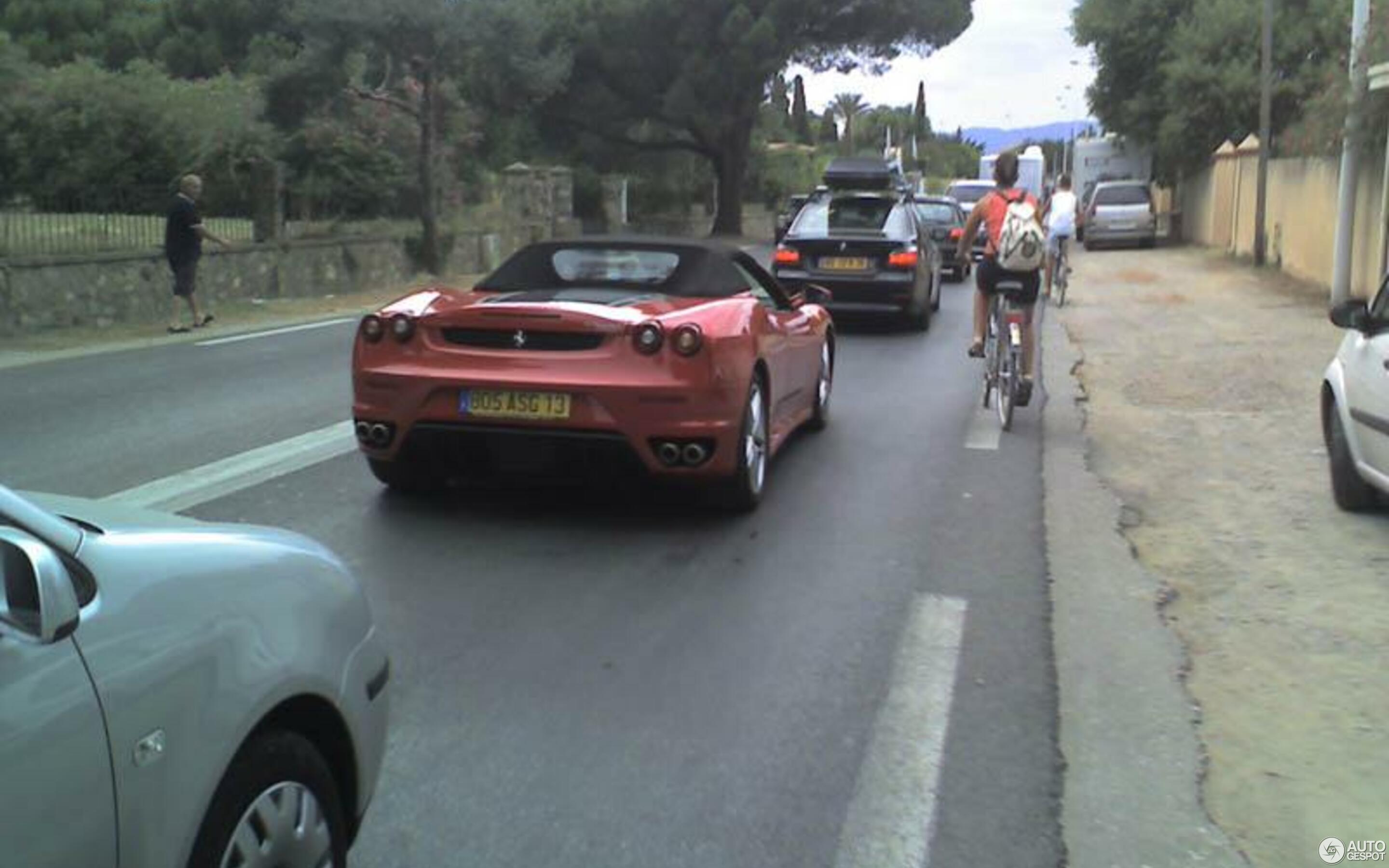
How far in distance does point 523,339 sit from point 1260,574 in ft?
11.6

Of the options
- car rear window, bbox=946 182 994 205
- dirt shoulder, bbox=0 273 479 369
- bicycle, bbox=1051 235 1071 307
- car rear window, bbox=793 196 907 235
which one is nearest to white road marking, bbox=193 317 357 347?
dirt shoulder, bbox=0 273 479 369

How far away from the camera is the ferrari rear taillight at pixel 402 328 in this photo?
6684 mm

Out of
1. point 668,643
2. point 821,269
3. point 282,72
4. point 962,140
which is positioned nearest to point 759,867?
point 668,643

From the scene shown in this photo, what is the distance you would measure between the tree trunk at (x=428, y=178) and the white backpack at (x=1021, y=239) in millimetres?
16975

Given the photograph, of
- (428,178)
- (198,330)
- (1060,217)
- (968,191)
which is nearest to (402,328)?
(198,330)

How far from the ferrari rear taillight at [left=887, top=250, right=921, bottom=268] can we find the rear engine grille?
9.53 metres

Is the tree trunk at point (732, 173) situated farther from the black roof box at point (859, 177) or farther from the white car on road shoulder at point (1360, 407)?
the white car on road shoulder at point (1360, 407)

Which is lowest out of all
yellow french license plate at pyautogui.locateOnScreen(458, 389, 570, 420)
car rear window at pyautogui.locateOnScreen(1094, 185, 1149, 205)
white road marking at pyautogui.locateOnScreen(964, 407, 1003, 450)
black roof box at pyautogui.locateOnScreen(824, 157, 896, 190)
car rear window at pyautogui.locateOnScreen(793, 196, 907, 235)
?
white road marking at pyautogui.locateOnScreen(964, 407, 1003, 450)

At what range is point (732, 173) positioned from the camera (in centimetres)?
4484

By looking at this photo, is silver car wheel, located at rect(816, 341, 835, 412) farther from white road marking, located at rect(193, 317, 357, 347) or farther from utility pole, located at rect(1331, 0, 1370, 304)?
utility pole, located at rect(1331, 0, 1370, 304)

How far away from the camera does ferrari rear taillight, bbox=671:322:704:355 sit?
21.1 ft

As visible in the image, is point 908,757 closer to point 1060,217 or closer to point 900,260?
point 900,260

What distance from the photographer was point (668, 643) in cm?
514

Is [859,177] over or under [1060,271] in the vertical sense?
over
